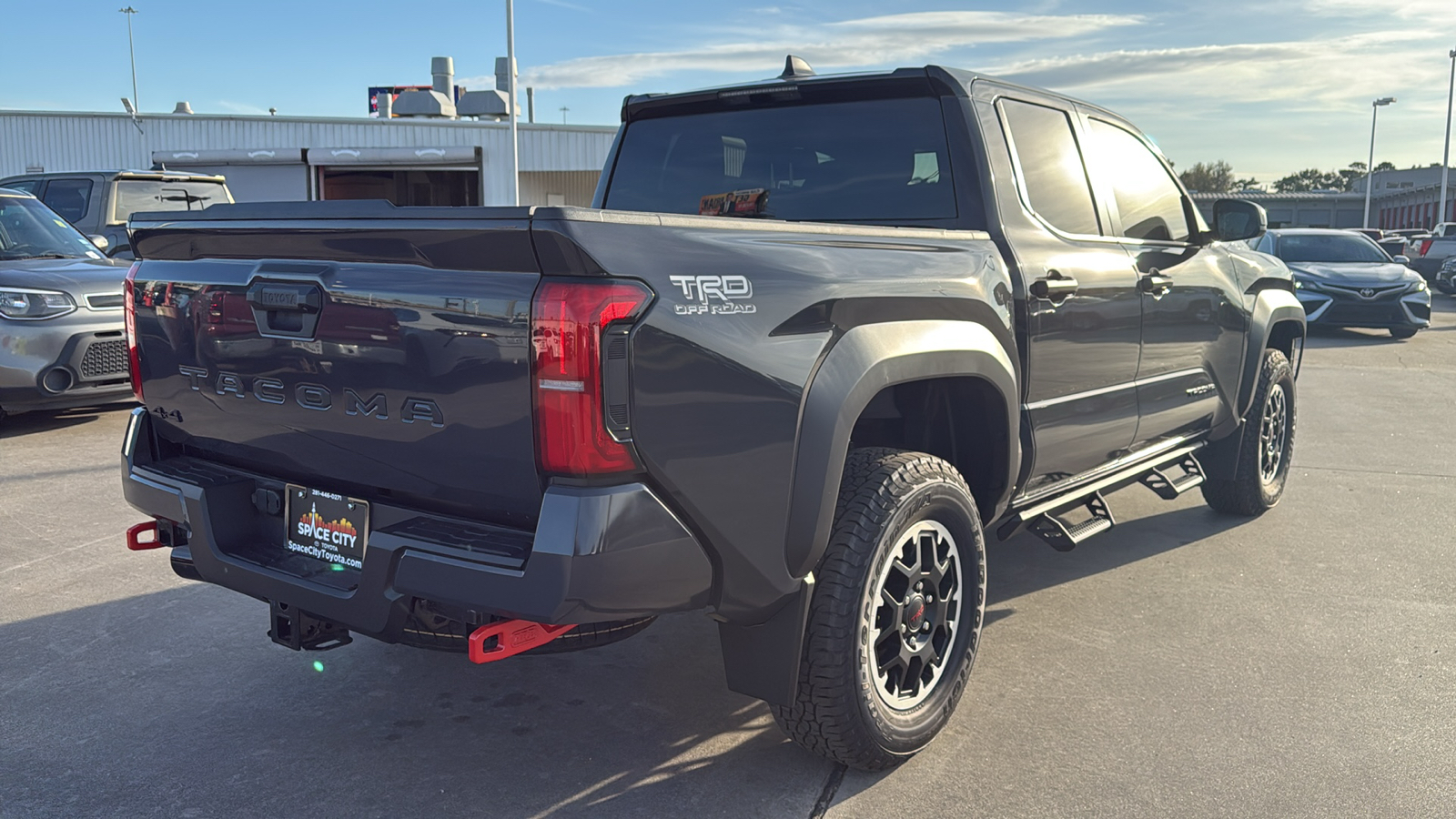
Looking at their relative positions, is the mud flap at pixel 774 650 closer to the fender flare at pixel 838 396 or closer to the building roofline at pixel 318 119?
the fender flare at pixel 838 396

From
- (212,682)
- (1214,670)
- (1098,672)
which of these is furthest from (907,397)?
(212,682)

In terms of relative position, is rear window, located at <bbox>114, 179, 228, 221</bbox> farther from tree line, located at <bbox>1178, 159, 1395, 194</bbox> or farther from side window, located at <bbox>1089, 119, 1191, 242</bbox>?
tree line, located at <bbox>1178, 159, 1395, 194</bbox>

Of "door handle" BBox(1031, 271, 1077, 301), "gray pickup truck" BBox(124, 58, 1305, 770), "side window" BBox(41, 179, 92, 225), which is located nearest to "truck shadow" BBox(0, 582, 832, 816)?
"gray pickup truck" BBox(124, 58, 1305, 770)

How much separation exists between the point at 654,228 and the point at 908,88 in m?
1.79

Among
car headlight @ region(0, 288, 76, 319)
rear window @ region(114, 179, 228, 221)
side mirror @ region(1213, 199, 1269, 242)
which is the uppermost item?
rear window @ region(114, 179, 228, 221)

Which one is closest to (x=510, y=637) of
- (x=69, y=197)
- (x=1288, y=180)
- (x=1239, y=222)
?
(x=1239, y=222)

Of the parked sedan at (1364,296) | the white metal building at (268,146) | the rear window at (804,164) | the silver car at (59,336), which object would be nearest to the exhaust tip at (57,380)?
the silver car at (59,336)

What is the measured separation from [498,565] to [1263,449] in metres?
4.83

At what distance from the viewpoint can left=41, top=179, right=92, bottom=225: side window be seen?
11867mm

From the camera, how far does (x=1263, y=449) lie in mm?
5922

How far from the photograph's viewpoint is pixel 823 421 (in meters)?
2.74

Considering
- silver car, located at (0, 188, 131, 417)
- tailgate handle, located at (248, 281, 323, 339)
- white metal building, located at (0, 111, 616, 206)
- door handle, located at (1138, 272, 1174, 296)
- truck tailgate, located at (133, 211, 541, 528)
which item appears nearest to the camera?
truck tailgate, located at (133, 211, 541, 528)

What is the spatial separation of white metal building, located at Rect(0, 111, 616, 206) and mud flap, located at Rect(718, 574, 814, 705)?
2793cm

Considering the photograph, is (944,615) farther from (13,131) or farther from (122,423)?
(13,131)
